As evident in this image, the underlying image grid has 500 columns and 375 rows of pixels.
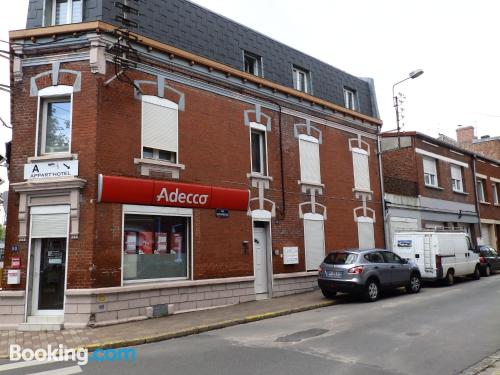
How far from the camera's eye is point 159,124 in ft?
41.1

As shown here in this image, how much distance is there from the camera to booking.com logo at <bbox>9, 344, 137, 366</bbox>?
772 centimetres

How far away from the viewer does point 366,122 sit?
20.2 meters

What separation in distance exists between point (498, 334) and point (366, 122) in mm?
13100

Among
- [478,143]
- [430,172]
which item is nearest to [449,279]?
[430,172]

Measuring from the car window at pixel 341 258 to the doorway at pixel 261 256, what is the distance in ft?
7.28

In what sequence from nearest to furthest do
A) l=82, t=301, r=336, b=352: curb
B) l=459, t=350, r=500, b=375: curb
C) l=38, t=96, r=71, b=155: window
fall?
l=459, t=350, r=500, b=375: curb → l=82, t=301, r=336, b=352: curb → l=38, t=96, r=71, b=155: window

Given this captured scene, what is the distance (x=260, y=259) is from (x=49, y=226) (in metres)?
6.90

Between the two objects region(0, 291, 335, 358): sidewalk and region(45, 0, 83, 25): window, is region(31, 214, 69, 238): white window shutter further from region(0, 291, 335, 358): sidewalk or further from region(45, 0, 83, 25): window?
region(45, 0, 83, 25): window

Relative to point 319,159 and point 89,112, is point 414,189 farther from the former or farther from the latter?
point 89,112

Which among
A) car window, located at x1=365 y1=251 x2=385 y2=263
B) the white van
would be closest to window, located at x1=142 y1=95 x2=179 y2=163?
car window, located at x1=365 y1=251 x2=385 y2=263

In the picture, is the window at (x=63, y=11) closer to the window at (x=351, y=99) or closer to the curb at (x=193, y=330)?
the curb at (x=193, y=330)

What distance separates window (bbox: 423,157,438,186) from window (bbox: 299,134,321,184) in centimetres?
971

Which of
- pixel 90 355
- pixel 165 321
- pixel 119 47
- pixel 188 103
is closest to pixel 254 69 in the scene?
pixel 188 103

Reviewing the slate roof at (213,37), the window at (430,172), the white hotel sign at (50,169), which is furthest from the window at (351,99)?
the white hotel sign at (50,169)
